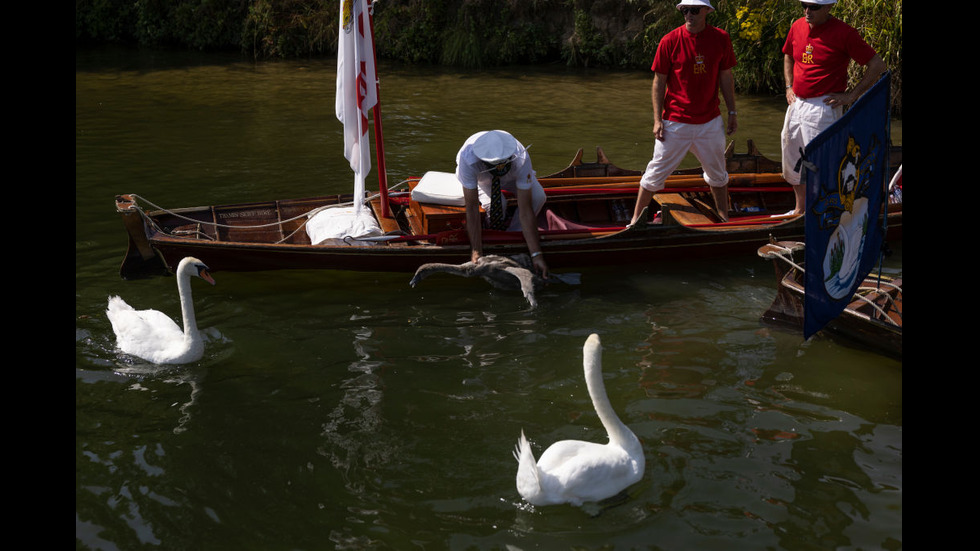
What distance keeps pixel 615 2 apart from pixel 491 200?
505 inches

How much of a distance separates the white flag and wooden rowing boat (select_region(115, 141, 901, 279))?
0.62 metres

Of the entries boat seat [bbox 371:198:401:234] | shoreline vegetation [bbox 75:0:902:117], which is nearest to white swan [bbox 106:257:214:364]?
boat seat [bbox 371:198:401:234]

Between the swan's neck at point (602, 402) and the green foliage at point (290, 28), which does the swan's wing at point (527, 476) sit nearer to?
the swan's neck at point (602, 402)

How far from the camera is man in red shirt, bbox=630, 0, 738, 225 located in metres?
8.05

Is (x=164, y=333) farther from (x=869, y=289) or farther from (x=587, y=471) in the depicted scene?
(x=869, y=289)

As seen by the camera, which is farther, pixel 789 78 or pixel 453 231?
pixel 789 78

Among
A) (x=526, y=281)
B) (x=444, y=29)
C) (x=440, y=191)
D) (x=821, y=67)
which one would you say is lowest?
(x=526, y=281)

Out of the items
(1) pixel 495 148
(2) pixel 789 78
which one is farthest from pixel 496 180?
(2) pixel 789 78

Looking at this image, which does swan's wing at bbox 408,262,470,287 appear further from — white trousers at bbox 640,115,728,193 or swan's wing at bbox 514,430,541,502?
swan's wing at bbox 514,430,541,502

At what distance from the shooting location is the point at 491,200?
27.2ft

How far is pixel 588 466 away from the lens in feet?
16.0

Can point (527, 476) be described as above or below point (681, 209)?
below

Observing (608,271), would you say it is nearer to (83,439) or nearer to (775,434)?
(775,434)

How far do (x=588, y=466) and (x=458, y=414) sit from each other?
143 centimetres
